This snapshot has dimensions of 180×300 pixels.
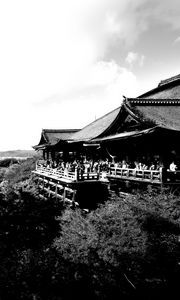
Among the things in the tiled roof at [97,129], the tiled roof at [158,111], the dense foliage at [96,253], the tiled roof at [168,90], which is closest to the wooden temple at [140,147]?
the tiled roof at [158,111]

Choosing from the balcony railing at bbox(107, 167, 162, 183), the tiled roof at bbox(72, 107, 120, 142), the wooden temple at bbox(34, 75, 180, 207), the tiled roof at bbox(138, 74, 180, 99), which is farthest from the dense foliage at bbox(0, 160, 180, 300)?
the tiled roof at bbox(138, 74, 180, 99)

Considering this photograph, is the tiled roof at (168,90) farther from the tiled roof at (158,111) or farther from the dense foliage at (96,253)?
the dense foliage at (96,253)

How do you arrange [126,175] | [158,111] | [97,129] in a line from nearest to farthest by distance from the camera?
[126,175], [158,111], [97,129]

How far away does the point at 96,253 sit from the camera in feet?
29.7

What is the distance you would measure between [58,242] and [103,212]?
7.76ft

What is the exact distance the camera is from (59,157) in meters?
34.7

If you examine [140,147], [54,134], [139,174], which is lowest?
[139,174]

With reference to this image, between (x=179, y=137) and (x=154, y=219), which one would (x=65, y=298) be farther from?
(x=179, y=137)

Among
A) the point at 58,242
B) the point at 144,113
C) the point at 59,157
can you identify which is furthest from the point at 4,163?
the point at 58,242

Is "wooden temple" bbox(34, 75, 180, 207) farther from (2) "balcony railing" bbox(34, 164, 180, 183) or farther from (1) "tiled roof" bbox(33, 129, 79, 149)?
(1) "tiled roof" bbox(33, 129, 79, 149)

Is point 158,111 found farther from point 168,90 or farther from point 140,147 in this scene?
point 168,90

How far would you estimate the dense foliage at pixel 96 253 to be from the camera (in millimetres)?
7582

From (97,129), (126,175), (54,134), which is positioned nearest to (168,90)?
(97,129)

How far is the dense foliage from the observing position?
7.58 metres
